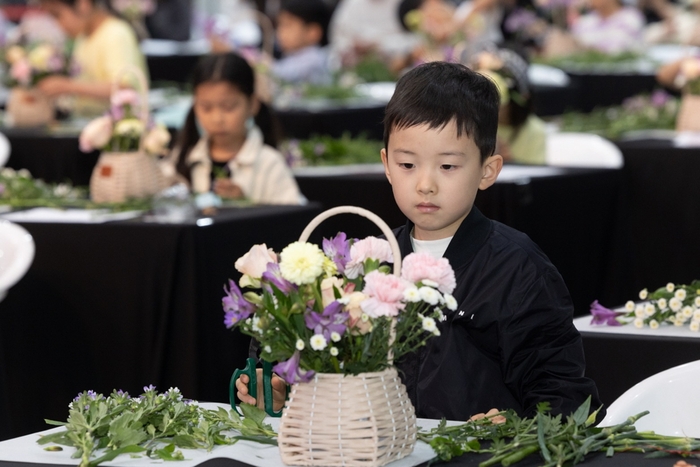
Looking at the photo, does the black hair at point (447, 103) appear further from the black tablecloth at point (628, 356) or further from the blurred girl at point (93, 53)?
the blurred girl at point (93, 53)

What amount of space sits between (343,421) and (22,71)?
5.06 metres

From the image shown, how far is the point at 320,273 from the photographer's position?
1.54 meters

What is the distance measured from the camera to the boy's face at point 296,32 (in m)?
8.48

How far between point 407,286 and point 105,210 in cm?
253

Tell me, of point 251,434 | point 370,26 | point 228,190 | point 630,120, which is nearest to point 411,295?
point 251,434

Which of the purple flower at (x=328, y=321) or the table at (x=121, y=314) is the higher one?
the purple flower at (x=328, y=321)

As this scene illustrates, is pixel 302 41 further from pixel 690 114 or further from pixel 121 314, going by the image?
pixel 121 314

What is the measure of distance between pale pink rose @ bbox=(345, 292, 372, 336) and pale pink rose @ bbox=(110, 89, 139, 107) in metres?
2.96

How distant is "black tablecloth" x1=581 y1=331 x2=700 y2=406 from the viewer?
257 centimetres

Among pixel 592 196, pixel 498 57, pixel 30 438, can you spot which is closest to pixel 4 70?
pixel 498 57

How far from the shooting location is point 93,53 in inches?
260

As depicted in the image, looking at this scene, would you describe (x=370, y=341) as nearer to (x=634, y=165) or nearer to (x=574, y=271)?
(x=574, y=271)

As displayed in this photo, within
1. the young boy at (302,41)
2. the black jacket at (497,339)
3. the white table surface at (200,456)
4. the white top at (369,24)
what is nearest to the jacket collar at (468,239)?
the black jacket at (497,339)

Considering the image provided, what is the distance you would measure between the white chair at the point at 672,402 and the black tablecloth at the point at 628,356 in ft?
1.37
